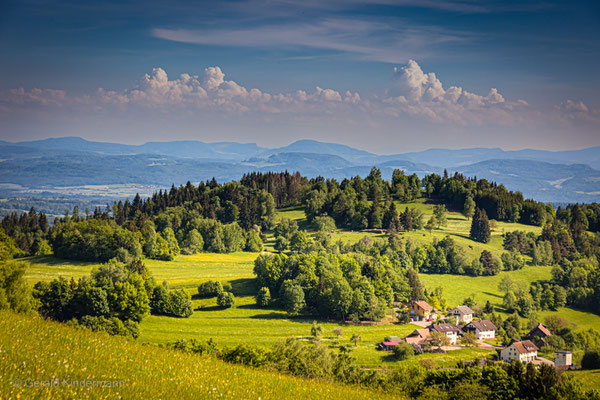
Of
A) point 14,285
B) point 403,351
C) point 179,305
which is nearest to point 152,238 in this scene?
point 179,305

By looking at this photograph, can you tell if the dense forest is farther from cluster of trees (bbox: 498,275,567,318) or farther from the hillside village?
the hillside village

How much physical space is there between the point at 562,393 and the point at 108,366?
96.9 ft

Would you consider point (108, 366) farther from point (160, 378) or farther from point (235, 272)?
point (235, 272)

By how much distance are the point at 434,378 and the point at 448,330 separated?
47.5 m

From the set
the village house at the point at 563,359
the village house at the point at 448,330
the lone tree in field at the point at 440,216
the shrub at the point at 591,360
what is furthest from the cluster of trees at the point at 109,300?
the lone tree in field at the point at 440,216

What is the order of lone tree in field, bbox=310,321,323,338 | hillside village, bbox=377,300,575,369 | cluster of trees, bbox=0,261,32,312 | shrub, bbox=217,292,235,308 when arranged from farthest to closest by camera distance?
1. shrub, bbox=217,292,235,308
2. hillside village, bbox=377,300,575,369
3. lone tree in field, bbox=310,321,323,338
4. cluster of trees, bbox=0,261,32,312

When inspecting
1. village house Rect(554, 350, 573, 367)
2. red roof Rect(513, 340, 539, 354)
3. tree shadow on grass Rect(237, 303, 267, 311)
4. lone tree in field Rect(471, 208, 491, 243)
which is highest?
lone tree in field Rect(471, 208, 491, 243)

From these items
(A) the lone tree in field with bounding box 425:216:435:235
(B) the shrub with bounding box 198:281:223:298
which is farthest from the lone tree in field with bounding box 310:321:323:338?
(A) the lone tree in field with bounding box 425:216:435:235

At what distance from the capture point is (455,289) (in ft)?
371

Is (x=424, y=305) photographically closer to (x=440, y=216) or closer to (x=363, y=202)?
(x=440, y=216)

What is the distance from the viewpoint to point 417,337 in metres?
76.6

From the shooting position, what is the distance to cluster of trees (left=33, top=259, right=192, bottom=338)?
2591 inches

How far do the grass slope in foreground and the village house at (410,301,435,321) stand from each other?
82617 mm

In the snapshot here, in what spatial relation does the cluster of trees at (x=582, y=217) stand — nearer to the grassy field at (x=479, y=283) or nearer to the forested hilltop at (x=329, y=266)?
the forested hilltop at (x=329, y=266)
